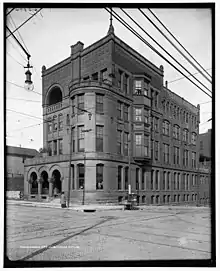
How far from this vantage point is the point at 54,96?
3264mm

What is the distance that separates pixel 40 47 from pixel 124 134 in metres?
1.49

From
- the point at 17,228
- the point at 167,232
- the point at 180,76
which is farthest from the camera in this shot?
the point at 180,76

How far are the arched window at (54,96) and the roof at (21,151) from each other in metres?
0.65

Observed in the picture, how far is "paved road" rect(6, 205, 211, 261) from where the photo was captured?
268cm

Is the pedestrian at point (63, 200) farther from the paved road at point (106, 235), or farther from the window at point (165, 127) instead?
the window at point (165, 127)

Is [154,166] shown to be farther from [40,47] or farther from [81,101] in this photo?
[40,47]

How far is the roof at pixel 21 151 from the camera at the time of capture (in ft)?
9.26

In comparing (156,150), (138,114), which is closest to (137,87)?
(138,114)

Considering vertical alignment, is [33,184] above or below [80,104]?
below

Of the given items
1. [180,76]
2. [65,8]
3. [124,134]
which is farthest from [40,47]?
[180,76]

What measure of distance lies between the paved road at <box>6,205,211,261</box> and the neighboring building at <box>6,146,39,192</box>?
277 millimetres

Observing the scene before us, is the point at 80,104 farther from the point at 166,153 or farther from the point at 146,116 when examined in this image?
the point at 166,153

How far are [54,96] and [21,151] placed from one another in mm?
815

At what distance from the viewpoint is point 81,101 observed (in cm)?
336
